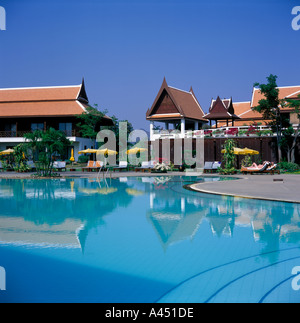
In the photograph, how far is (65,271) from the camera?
5.00 metres

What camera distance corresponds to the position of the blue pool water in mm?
4320

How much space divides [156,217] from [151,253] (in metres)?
2.96

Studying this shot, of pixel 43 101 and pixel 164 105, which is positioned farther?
pixel 43 101

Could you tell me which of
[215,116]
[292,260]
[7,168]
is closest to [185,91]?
[215,116]

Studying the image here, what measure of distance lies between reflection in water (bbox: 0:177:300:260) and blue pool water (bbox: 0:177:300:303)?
0.07 feet

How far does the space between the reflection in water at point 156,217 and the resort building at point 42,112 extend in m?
24.0

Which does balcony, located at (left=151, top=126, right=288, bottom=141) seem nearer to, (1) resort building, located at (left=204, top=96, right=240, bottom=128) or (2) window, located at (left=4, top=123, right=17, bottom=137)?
(1) resort building, located at (left=204, top=96, right=240, bottom=128)

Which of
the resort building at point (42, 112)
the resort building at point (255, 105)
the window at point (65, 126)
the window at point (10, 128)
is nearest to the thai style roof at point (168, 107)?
the resort building at point (255, 105)

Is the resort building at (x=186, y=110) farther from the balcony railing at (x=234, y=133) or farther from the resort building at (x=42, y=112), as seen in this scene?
the resort building at (x=42, y=112)

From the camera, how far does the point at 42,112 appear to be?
36031mm

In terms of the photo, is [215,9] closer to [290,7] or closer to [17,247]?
[290,7]

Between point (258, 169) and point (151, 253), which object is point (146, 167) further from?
point (151, 253)

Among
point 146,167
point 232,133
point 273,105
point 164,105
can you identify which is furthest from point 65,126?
point 273,105

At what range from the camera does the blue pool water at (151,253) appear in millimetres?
4320
